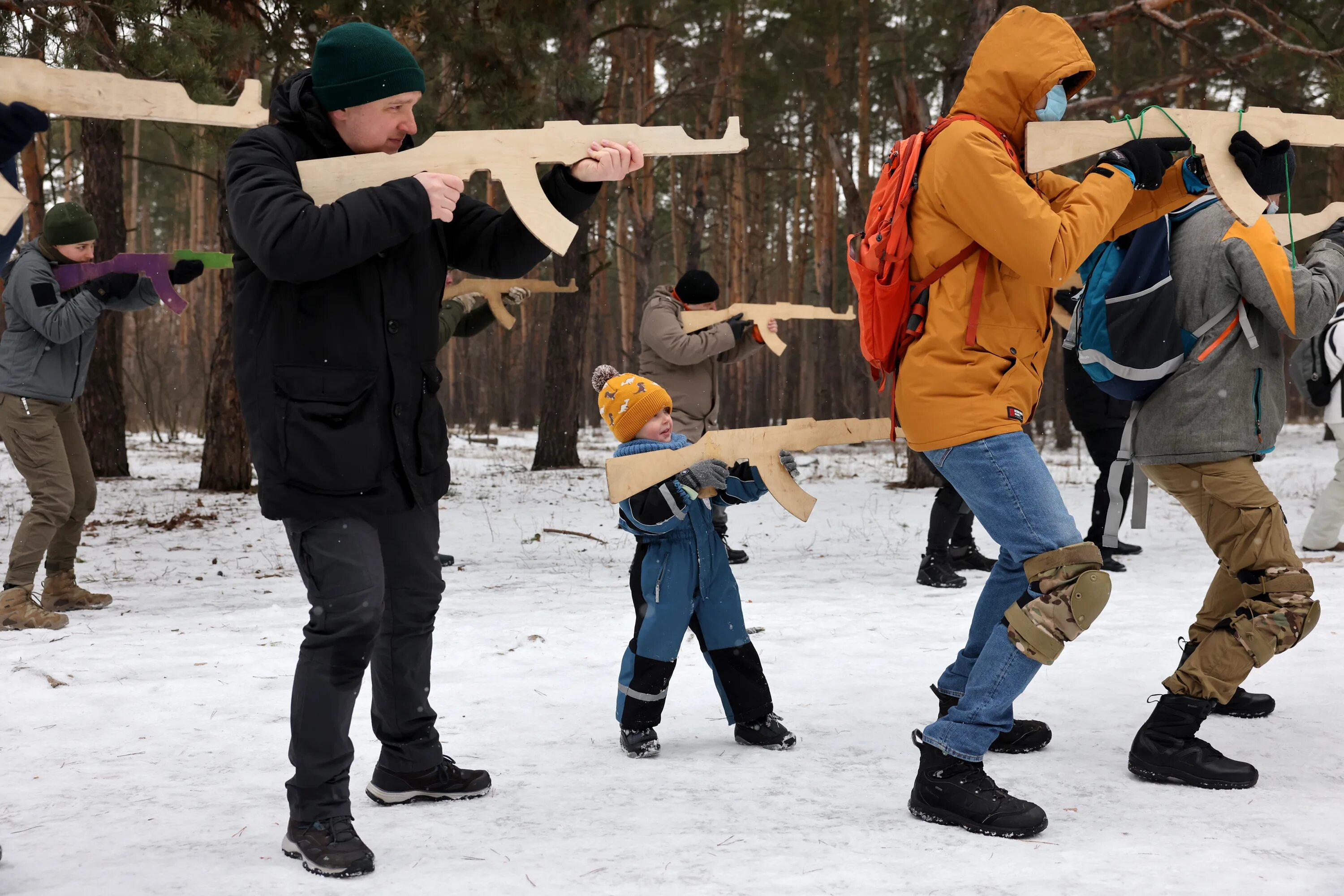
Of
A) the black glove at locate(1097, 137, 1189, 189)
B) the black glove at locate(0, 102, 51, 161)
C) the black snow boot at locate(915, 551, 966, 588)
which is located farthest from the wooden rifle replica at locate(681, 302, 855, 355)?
the black glove at locate(0, 102, 51, 161)

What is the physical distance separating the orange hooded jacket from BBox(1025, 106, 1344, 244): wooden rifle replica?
0.09m

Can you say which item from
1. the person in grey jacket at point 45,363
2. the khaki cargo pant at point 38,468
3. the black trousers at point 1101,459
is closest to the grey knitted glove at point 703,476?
the person in grey jacket at point 45,363

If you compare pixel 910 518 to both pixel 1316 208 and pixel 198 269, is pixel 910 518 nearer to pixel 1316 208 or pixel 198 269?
pixel 198 269

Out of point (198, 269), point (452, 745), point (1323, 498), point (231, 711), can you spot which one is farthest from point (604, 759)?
point (1323, 498)

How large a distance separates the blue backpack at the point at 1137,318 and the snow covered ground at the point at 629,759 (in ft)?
3.80

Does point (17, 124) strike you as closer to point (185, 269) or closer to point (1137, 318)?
point (1137, 318)

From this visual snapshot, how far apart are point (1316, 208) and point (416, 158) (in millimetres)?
21962

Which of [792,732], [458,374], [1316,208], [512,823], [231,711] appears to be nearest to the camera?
[512,823]

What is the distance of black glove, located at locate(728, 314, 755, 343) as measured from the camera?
19.6 ft

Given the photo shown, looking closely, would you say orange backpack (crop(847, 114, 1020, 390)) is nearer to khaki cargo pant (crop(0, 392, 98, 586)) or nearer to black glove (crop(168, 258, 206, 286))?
black glove (crop(168, 258, 206, 286))

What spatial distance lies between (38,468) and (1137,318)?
15.9ft

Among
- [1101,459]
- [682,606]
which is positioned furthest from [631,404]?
[1101,459]

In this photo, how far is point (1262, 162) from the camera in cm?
285

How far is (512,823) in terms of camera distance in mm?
2715
